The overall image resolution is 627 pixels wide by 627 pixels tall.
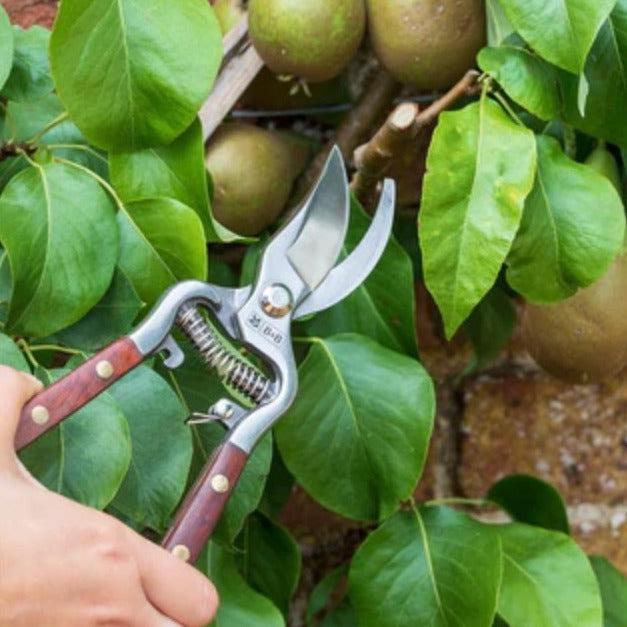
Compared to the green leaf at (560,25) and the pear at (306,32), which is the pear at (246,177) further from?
the green leaf at (560,25)

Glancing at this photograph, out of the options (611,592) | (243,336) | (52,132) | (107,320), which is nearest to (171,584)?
(243,336)

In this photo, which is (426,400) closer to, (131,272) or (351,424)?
(351,424)

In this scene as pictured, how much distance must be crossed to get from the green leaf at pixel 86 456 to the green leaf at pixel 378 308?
7.3 inches

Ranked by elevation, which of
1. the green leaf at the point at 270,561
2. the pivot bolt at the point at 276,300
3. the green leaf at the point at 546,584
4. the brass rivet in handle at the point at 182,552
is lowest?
the green leaf at the point at 270,561

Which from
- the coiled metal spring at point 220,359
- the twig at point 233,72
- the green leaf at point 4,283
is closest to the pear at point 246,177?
the twig at point 233,72

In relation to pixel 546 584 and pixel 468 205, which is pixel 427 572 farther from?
pixel 468 205

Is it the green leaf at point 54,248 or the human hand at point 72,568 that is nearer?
the human hand at point 72,568

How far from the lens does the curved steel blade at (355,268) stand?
610mm

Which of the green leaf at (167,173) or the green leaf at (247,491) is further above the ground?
the green leaf at (167,173)

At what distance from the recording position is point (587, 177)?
2.30ft

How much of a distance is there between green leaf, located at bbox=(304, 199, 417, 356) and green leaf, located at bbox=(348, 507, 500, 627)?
94mm

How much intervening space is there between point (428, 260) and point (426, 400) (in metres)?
0.08

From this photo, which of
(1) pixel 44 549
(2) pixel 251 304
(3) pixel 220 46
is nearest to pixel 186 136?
(3) pixel 220 46

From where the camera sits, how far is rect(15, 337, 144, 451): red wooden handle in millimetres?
509
